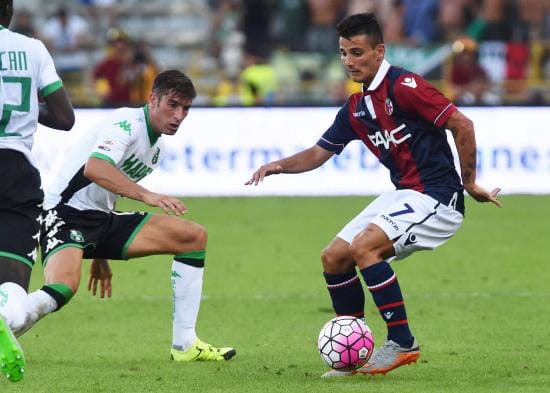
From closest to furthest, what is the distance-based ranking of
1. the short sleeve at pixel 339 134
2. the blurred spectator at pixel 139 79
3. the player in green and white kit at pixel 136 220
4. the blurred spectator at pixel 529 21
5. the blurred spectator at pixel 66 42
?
1. the player in green and white kit at pixel 136 220
2. the short sleeve at pixel 339 134
3. the blurred spectator at pixel 139 79
4. the blurred spectator at pixel 529 21
5. the blurred spectator at pixel 66 42

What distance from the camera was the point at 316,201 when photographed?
1812cm

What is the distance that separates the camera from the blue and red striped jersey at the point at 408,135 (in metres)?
7.61

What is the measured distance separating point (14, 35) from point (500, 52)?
17.2 m

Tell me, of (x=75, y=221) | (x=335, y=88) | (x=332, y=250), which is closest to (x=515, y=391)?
(x=332, y=250)

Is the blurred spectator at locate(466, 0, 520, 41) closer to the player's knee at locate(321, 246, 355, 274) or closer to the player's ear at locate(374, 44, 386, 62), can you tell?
the player's ear at locate(374, 44, 386, 62)

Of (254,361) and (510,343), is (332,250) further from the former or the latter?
(510,343)

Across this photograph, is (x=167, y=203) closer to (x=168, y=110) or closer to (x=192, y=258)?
(x=168, y=110)

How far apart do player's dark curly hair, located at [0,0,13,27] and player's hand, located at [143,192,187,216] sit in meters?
1.23

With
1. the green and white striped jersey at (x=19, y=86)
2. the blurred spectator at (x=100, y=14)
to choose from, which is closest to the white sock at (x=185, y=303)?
the green and white striped jersey at (x=19, y=86)

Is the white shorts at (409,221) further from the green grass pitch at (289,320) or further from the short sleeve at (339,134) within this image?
the green grass pitch at (289,320)

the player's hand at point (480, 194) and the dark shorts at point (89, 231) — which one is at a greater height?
the player's hand at point (480, 194)

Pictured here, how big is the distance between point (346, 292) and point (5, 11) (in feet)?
8.53

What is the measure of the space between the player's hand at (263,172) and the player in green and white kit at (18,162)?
1.68 m

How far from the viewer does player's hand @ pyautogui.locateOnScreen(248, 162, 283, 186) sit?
7.92m
